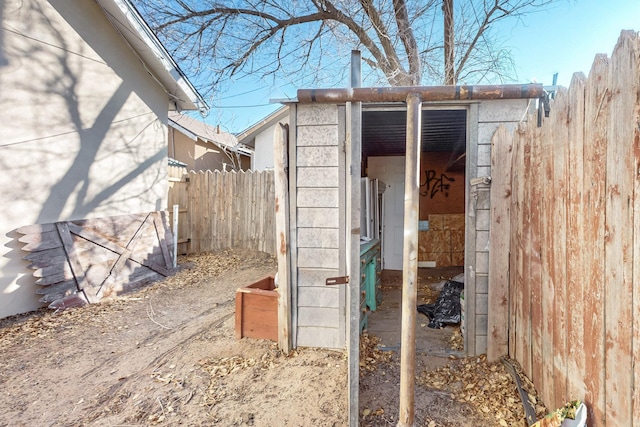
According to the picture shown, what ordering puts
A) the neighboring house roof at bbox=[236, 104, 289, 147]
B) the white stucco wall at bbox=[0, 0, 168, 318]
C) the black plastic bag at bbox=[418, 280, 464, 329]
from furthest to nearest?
1. the neighboring house roof at bbox=[236, 104, 289, 147]
2. the white stucco wall at bbox=[0, 0, 168, 318]
3. the black plastic bag at bbox=[418, 280, 464, 329]

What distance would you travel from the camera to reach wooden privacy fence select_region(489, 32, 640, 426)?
1337 millimetres

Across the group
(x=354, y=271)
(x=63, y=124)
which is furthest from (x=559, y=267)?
(x=63, y=124)

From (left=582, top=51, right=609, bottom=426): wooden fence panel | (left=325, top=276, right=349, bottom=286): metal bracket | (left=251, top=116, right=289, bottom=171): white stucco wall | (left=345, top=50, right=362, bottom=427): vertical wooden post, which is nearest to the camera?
(left=582, top=51, right=609, bottom=426): wooden fence panel

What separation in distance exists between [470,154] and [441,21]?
19.5ft

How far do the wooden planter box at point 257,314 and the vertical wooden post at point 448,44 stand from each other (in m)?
6.42

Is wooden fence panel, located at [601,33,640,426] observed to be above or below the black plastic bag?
above

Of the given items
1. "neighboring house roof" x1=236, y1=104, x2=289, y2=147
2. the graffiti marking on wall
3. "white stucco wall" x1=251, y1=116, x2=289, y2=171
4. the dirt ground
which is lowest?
the dirt ground

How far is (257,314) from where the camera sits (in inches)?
127

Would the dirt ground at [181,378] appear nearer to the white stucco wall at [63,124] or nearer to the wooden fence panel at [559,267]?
the wooden fence panel at [559,267]

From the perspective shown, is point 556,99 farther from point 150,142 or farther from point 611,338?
point 150,142

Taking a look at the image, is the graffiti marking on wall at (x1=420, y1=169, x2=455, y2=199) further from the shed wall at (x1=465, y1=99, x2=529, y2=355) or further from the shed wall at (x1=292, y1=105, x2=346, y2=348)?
the shed wall at (x1=292, y1=105, x2=346, y2=348)

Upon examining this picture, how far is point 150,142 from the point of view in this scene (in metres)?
6.10

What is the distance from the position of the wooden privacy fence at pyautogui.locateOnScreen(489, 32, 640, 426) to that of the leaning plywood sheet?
17.7 ft

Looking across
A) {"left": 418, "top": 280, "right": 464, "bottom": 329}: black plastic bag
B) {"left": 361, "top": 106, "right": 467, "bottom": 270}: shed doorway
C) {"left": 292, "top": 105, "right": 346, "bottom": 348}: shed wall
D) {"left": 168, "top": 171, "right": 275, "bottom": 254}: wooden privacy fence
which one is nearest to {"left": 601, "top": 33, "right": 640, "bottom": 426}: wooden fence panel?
{"left": 292, "top": 105, "right": 346, "bottom": 348}: shed wall
